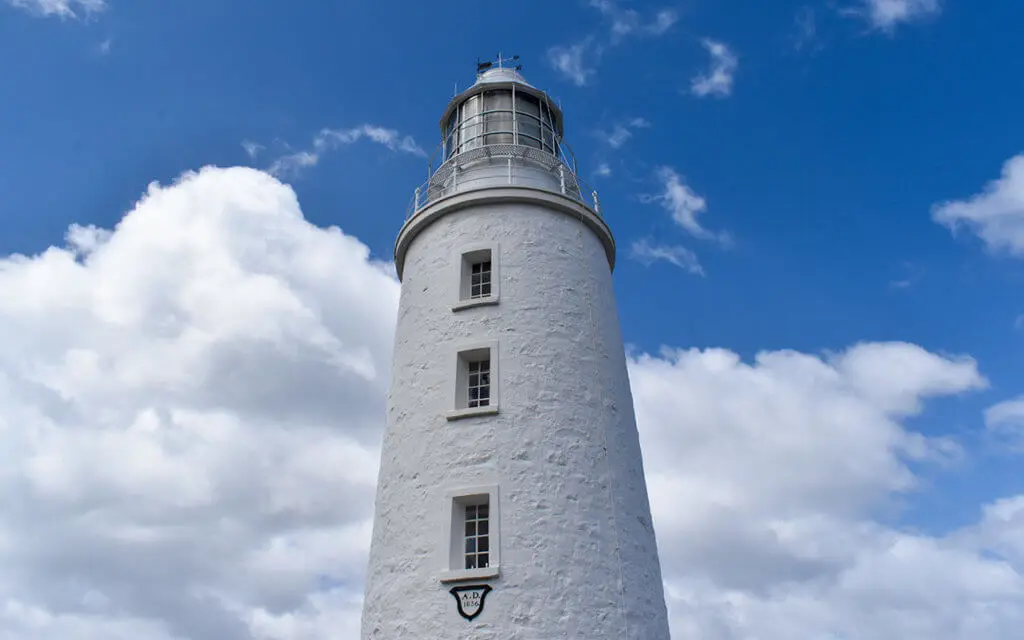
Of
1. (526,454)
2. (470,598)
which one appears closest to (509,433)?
(526,454)

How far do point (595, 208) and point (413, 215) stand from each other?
406 centimetres

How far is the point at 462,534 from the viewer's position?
1574cm

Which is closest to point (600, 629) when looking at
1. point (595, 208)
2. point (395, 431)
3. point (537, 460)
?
point (537, 460)

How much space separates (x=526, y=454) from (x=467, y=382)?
2142 mm

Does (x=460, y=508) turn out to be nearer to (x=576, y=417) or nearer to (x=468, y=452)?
(x=468, y=452)

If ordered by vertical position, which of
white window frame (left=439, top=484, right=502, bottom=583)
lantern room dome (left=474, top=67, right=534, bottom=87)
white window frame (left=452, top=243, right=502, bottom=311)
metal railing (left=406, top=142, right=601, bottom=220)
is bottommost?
white window frame (left=439, top=484, right=502, bottom=583)

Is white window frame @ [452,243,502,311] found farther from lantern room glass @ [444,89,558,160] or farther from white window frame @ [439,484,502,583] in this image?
white window frame @ [439,484,502,583]

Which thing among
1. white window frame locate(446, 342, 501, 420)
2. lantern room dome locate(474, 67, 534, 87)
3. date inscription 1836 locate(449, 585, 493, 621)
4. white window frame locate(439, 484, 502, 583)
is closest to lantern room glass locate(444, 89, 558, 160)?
lantern room dome locate(474, 67, 534, 87)

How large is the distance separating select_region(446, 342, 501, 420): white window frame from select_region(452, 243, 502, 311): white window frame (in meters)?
0.97

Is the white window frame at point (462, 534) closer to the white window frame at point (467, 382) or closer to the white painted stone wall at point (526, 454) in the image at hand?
the white painted stone wall at point (526, 454)

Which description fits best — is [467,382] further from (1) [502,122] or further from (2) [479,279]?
(1) [502,122]

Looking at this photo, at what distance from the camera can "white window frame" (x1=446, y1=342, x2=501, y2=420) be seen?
54.1 feet

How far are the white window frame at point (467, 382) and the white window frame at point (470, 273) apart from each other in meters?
0.97

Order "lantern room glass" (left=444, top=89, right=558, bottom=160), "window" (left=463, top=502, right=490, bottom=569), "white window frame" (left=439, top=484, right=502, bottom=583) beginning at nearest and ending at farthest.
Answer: "white window frame" (left=439, top=484, right=502, bottom=583)
"window" (left=463, top=502, right=490, bottom=569)
"lantern room glass" (left=444, top=89, right=558, bottom=160)
